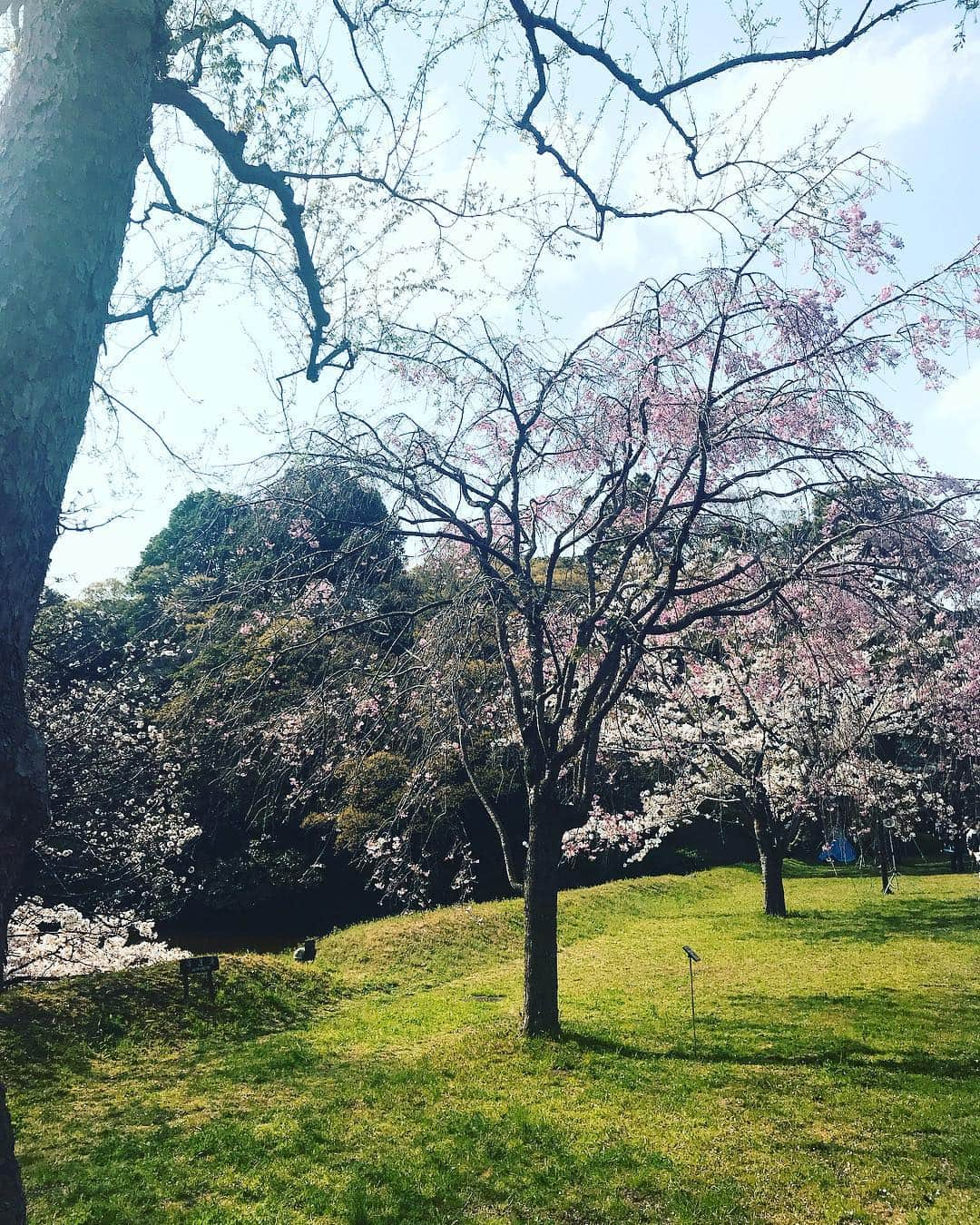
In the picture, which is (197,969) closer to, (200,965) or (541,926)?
(200,965)

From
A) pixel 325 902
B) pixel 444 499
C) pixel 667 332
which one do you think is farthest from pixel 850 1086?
pixel 325 902

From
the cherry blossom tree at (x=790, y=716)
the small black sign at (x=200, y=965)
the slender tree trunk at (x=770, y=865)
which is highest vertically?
the cherry blossom tree at (x=790, y=716)

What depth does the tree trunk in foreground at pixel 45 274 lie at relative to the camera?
7.38ft

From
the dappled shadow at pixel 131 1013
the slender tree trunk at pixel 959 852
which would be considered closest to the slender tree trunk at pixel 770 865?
the dappled shadow at pixel 131 1013

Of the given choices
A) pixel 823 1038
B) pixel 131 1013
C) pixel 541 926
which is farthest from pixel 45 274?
pixel 131 1013

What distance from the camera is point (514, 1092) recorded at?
20.5 feet

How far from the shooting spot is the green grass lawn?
4613 mm

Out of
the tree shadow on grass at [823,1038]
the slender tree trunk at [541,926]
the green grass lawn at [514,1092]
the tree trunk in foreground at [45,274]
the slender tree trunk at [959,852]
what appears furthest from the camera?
the slender tree trunk at [959,852]

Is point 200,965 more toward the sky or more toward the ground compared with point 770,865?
more toward the ground

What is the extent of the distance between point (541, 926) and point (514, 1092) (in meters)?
1.63

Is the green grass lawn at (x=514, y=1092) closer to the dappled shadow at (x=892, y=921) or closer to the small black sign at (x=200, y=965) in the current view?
the dappled shadow at (x=892, y=921)

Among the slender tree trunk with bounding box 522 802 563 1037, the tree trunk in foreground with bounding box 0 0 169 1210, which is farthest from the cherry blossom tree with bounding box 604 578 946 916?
the tree trunk in foreground with bounding box 0 0 169 1210

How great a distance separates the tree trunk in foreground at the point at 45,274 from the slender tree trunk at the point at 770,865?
587 inches

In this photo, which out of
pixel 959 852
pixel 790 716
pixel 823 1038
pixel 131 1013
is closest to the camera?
pixel 823 1038
